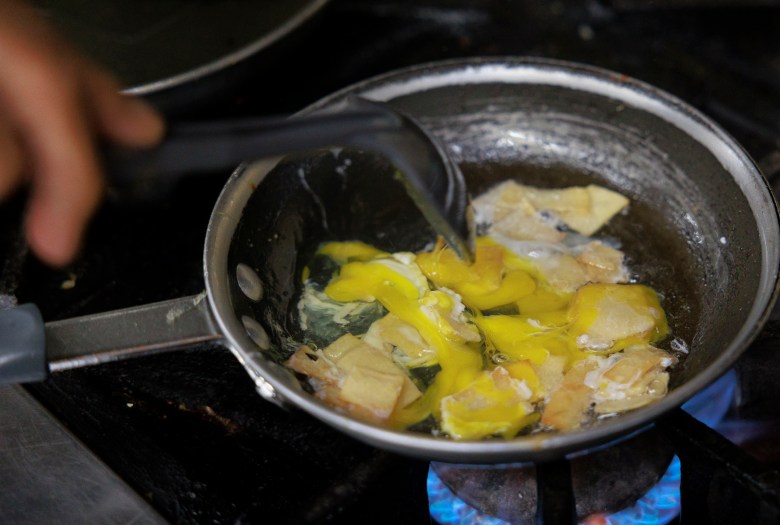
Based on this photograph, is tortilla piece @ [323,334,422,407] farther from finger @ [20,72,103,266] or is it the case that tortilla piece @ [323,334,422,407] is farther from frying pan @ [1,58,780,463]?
finger @ [20,72,103,266]

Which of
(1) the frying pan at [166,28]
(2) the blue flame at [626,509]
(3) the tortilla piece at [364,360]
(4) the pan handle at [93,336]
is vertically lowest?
(2) the blue flame at [626,509]

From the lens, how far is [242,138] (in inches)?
36.7

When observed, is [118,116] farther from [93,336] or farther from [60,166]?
[93,336]

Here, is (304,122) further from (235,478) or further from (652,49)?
(652,49)

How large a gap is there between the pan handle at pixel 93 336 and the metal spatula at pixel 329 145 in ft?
0.64

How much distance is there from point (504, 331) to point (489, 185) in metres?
0.39

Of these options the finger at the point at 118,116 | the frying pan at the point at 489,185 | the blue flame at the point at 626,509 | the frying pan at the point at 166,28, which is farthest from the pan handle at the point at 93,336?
the frying pan at the point at 166,28

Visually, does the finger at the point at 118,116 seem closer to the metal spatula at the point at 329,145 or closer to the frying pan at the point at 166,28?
the metal spatula at the point at 329,145

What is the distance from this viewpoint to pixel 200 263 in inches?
54.3

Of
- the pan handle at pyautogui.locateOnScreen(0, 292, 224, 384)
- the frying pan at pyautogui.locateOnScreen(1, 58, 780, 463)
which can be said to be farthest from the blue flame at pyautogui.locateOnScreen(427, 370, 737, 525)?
the pan handle at pyautogui.locateOnScreen(0, 292, 224, 384)

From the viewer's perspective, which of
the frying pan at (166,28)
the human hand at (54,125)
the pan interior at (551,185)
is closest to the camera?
the human hand at (54,125)

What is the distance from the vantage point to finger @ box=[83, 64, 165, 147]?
0.86 meters

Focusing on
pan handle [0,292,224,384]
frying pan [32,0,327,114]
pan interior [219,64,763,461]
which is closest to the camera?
pan handle [0,292,224,384]

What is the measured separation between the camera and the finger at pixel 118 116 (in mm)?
859
